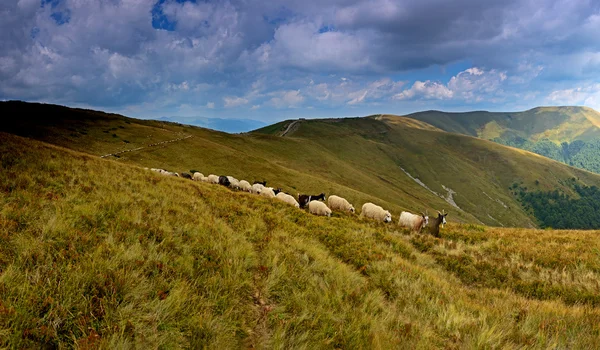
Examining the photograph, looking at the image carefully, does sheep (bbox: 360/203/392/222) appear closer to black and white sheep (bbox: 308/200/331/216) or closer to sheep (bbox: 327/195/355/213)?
sheep (bbox: 327/195/355/213)

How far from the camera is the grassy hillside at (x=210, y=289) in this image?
435 centimetres

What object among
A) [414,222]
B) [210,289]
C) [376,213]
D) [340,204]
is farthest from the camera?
[340,204]

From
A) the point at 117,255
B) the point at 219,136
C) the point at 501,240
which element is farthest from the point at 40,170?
the point at 219,136

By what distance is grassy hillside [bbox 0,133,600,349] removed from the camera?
14.3 feet

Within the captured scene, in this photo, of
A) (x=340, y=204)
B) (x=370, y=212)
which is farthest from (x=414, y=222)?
(x=340, y=204)

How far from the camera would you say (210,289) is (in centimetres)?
586

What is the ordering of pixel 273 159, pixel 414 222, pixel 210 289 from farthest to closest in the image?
1. pixel 273 159
2. pixel 414 222
3. pixel 210 289

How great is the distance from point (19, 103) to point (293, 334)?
104 meters

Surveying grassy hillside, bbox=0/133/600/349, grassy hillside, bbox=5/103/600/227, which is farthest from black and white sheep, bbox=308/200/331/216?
grassy hillside, bbox=0/133/600/349

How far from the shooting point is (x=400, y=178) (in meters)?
162

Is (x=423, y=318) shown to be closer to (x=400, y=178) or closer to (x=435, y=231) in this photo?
(x=435, y=231)

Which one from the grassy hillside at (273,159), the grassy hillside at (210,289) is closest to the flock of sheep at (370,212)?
the grassy hillside at (273,159)

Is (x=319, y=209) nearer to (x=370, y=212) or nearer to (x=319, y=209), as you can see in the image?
(x=319, y=209)

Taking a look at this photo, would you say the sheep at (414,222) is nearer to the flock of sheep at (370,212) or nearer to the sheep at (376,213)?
the flock of sheep at (370,212)
